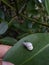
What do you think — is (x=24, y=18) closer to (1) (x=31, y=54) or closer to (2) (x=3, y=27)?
(2) (x=3, y=27)

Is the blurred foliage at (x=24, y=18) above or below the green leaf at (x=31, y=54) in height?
below

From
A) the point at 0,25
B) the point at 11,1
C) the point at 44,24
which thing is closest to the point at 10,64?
the point at 0,25

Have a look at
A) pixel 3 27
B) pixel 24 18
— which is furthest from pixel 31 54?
pixel 24 18

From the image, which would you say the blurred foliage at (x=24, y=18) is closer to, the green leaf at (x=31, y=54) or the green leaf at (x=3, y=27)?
the green leaf at (x=3, y=27)

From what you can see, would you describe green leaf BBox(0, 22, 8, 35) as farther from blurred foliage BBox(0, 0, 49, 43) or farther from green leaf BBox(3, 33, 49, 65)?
green leaf BBox(3, 33, 49, 65)

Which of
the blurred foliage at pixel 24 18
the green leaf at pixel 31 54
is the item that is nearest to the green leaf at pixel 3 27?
the blurred foliage at pixel 24 18

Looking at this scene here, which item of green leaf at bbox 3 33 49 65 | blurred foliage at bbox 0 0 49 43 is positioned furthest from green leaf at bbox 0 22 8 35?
green leaf at bbox 3 33 49 65

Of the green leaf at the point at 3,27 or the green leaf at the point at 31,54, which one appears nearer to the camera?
the green leaf at the point at 31,54
